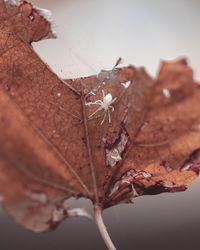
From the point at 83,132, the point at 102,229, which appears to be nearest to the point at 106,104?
the point at 83,132

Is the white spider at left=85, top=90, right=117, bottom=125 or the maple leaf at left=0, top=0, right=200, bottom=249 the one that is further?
the white spider at left=85, top=90, right=117, bottom=125

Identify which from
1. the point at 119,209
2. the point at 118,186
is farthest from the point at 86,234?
the point at 118,186

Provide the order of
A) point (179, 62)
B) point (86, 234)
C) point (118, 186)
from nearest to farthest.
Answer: point (179, 62) < point (118, 186) < point (86, 234)

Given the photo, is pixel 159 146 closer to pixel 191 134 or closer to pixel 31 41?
pixel 191 134

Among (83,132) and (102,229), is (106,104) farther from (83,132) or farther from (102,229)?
(102,229)

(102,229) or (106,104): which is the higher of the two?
(106,104)

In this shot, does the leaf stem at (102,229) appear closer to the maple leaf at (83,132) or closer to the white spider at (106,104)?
the maple leaf at (83,132)

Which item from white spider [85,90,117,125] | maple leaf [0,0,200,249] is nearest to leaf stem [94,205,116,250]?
maple leaf [0,0,200,249]

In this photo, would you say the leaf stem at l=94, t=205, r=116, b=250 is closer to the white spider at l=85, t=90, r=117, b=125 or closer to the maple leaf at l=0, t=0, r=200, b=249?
the maple leaf at l=0, t=0, r=200, b=249
